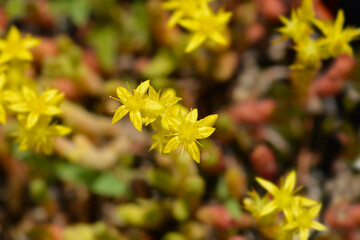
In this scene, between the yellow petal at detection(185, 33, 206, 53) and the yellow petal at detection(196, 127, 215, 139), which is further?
→ the yellow petal at detection(185, 33, 206, 53)

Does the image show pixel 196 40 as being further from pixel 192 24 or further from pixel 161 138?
pixel 161 138

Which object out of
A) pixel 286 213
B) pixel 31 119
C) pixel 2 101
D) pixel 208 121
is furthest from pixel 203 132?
pixel 2 101

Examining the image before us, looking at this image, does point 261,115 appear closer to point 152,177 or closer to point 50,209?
point 152,177

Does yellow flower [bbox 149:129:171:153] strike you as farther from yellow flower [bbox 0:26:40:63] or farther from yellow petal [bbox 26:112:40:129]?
yellow flower [bbox 0:26:40:63]

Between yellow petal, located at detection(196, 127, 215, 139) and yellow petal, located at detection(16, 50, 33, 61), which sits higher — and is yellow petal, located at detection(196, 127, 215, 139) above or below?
below

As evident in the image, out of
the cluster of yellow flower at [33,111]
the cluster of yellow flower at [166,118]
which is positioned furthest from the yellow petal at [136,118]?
the cluster of yellow flower at [33,111]

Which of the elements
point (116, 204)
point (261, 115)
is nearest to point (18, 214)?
point (116, 204)

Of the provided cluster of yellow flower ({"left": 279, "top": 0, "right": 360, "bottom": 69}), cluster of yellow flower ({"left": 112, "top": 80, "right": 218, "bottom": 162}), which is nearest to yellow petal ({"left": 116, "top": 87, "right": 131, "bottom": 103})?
cluster of yellow flower ({"left": 112, "top": 80, "right": 218, "bottom": 162})
